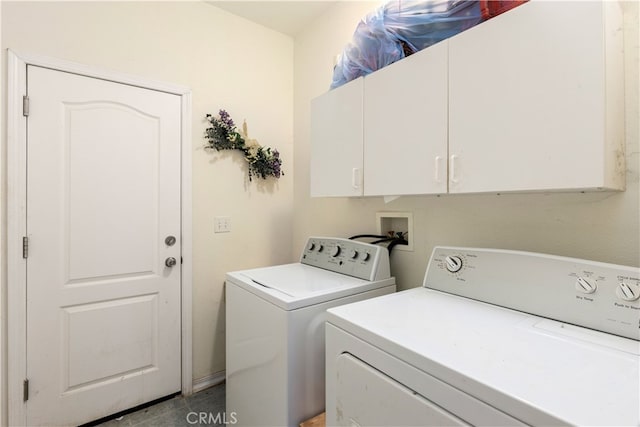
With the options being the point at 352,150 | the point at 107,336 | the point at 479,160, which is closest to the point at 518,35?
the point at 479,160

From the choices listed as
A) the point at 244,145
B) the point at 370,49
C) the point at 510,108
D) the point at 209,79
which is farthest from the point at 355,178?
the point at 209,79

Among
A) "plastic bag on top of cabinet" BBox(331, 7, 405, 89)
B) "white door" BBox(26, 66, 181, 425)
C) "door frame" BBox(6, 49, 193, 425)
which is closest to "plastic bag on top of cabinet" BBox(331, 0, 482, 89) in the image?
"plastic bag on top of cabinet" BBox(331, 7, 405, 89)

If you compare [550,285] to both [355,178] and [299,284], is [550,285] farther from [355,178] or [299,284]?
[299,284]

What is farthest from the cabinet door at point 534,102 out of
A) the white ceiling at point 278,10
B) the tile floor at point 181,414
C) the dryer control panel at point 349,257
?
the tile floor at point 181,414

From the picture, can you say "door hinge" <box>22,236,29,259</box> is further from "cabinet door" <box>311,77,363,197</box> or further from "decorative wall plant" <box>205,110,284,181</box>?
"cabinet door" <box>311,77,363,197</box>

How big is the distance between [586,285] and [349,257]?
98 cm

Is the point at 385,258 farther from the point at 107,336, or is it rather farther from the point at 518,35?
the point at 107,336

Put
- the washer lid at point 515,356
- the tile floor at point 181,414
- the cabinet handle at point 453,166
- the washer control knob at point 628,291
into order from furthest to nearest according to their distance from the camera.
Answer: the tile floor at point 181,414
the cabinet handle at point 453,166
the washer control knob at point 628,291
the washer lid at point 515,356

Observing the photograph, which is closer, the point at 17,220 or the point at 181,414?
the point at 17,220

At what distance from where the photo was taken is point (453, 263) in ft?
4.06

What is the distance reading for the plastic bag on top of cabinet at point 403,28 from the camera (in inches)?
42.7

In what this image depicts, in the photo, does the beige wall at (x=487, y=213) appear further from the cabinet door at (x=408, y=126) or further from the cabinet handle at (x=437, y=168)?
the cabinet handle at (x=437, y=168)

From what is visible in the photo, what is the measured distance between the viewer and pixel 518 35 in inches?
35.9

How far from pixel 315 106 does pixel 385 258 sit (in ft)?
3.03
